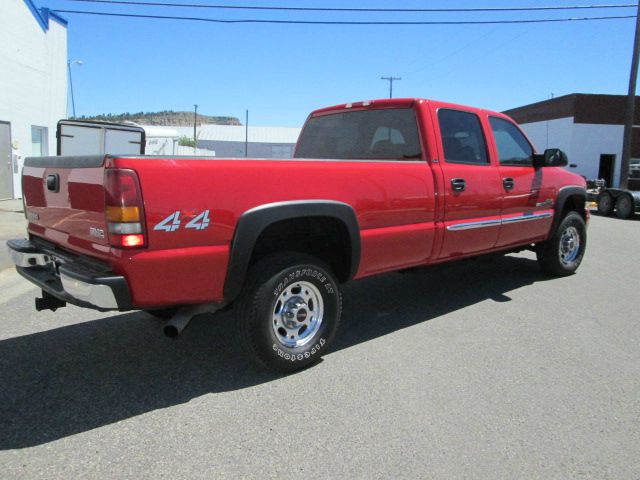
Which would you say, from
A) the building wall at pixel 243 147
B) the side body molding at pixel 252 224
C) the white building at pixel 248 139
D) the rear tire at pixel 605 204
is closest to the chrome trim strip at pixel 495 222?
the side body molding at pixel 252 224

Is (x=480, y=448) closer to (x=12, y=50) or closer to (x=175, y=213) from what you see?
(x=175, y=213)

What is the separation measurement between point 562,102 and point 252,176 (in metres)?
37.2

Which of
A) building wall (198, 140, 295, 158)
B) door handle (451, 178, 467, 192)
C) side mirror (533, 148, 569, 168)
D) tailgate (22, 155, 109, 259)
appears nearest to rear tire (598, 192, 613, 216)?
side mirror (533, 148, 569, 168)

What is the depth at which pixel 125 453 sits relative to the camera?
269 centimetres

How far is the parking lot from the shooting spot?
2.65m

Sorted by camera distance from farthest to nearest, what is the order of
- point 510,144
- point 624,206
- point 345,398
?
point 624,206 < point 510,144 < point 345,398

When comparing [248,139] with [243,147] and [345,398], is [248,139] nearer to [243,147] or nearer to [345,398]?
[243,147]

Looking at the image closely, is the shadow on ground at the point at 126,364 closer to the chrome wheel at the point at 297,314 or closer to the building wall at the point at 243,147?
the chrome wheel at the point at 297,314

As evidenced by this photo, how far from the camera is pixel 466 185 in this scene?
186 inches

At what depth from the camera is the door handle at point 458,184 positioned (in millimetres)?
4573

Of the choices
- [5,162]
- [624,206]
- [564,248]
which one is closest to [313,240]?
[564,248]

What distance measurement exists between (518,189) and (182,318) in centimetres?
386

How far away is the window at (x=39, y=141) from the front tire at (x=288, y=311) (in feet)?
53.0

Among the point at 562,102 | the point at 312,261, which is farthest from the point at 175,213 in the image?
the point at 562,102
